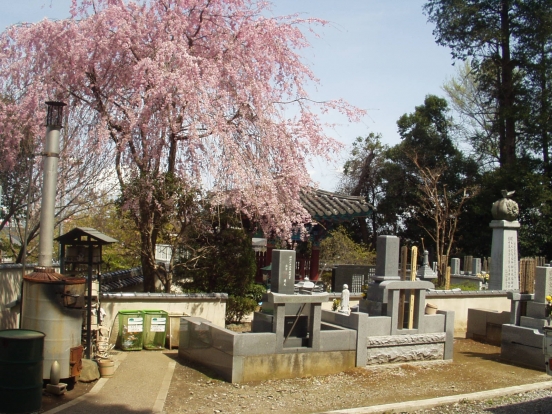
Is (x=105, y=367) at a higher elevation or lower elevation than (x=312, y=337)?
lower

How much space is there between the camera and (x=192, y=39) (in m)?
12.3

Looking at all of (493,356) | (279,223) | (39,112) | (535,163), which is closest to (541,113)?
(535,163)

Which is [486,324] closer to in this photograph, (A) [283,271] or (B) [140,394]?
(A) [283,271]

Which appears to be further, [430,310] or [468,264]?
[468,264]

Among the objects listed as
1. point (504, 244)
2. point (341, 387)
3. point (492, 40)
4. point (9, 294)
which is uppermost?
point (492, 40)

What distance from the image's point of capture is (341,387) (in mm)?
9227

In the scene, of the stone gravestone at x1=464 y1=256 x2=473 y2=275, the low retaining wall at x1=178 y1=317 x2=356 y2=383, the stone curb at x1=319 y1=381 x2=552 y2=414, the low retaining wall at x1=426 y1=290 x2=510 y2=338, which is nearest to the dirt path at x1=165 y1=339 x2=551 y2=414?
the low retaining wall at x1=178 y1=317 x2=356 y2=383

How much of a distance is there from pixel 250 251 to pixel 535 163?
22.5 metres

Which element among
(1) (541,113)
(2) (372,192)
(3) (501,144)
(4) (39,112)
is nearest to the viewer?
(4) (39,112)

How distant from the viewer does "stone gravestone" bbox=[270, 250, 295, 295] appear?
378 inches

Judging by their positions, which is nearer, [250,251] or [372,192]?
[250,251]

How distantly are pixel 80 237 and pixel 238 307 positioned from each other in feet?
14.6

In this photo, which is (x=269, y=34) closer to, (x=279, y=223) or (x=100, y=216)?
(x=279, y=223)

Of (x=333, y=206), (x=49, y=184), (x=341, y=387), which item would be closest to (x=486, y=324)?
(x=333, y=206)
